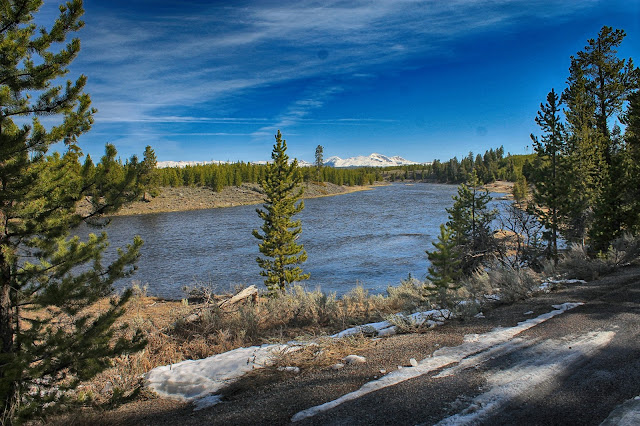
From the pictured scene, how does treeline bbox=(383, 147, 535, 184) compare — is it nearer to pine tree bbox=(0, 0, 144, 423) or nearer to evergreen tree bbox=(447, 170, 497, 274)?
evergreen tree bbox=(447, 170, 497, 274)

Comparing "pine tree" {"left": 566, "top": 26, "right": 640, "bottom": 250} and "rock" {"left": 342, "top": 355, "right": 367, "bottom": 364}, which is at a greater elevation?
"pine tree" {"left": 566, "top": 26, "right": 640, "bottom": 250}

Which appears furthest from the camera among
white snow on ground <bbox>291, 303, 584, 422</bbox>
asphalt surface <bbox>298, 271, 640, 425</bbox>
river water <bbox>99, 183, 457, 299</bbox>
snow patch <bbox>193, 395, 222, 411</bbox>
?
river water <bbox>99, 183, 457, 299</bbox>

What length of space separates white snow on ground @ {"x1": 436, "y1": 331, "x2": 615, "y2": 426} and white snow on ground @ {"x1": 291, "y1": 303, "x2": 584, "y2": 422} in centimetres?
17

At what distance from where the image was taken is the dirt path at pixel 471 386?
10.6ft

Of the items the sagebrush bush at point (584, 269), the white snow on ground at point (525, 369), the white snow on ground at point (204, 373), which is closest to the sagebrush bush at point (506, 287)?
the sagebrush bush at point (584, 269)

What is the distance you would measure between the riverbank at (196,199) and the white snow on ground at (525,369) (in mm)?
57349

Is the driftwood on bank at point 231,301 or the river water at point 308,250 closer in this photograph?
the driftwood on bank at point 231,301

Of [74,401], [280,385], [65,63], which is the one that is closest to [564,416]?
[280,385]

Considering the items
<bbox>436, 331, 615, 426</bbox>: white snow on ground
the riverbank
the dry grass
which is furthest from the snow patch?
the riverbank

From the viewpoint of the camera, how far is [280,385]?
424cm

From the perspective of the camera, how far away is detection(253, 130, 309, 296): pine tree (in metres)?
20.1

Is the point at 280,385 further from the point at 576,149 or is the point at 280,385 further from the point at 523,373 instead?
the point at 576,149

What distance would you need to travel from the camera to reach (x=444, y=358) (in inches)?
177

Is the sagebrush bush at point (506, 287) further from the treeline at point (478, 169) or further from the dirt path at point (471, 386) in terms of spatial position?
the treeline at point (478, 169)
